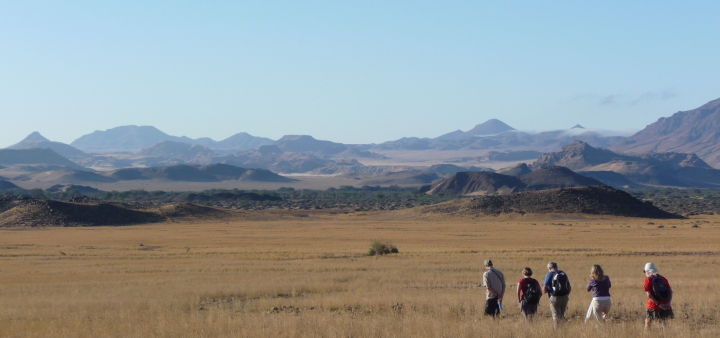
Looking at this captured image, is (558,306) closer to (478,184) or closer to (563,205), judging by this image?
(563,205)

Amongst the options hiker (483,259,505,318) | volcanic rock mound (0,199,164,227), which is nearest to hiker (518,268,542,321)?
hiker (483,259,505,318)

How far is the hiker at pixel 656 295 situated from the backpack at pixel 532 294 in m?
2.04

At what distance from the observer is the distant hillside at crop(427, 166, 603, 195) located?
530 ft

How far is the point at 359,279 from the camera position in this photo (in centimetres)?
2480

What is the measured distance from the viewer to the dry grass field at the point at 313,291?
1358 centimetres

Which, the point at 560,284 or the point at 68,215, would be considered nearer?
the point at 560,284

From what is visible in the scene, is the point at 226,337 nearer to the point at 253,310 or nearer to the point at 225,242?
the point at 253,310

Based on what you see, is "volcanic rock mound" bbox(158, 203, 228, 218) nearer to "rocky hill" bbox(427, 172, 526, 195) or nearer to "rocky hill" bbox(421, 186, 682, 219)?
"rocky hill" bbox(421, 186, 682, 219)

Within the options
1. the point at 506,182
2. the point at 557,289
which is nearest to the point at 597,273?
the point at 557,289

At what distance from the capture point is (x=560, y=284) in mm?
12977

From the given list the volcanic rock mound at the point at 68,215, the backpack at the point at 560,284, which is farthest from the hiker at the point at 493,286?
the volcanic rock mound at the point at 68,215

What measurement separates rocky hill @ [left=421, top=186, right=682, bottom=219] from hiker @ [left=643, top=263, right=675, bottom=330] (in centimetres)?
7550

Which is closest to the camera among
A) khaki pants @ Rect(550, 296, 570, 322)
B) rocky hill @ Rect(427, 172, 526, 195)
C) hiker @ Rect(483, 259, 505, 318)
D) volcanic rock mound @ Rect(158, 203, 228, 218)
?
khaki pants @ Rect(550, 296, 570, 322)

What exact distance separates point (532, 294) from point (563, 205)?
78.8 meters
